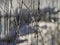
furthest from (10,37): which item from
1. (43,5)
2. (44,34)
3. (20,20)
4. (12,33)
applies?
(43,5)

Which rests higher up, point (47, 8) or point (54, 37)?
point (47, 8)

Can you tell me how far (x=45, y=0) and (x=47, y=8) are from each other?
9cm

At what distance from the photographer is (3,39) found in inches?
81.2

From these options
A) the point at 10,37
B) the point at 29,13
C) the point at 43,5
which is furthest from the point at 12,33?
the point at 43,5

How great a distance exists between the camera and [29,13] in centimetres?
204

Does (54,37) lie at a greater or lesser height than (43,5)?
lesser

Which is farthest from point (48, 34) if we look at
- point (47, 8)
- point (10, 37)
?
point (10, 37)

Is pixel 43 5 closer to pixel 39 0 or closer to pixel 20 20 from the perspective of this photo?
pixel 39 0

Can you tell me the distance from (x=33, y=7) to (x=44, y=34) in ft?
1.01

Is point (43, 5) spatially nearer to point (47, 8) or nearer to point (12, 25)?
point (47, 8)

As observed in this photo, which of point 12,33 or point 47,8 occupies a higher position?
point 47,8

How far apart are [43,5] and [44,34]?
1.00ft

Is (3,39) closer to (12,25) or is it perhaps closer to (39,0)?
(12,25)

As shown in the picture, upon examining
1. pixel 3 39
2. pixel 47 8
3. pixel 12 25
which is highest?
pixel 47 8
